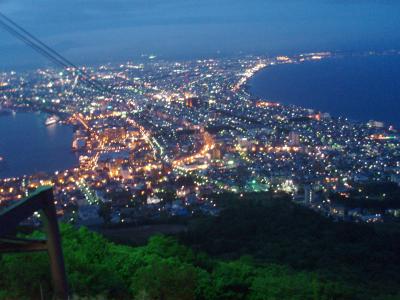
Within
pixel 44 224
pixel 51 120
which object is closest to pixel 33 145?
pixel 51 120

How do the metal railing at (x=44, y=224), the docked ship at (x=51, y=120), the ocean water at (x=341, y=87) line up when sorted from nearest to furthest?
1. the metal railing at (x=44, y=224)
2. the docked ship at (x=51, y=120)
3. the ocean water at (x=341, y=87)

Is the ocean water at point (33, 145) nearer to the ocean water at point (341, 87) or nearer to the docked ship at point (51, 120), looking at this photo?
the docked ship at point (51, 120)

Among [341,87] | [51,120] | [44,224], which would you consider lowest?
[341,87]

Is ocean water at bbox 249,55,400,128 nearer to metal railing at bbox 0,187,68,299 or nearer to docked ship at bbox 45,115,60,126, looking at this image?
docked ship at bbox 45,115,60,126

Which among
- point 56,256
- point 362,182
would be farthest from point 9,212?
point 362,182

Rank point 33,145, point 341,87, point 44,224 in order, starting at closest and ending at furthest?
1. point 44,224
2. point 33,145
3. point 341,87

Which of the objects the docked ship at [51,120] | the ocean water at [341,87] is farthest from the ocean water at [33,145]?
the ocean water at [341,87]

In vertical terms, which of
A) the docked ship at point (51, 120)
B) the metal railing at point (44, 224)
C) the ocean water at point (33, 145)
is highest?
the metal railing at point (44, 224)

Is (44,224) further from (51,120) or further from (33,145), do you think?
(51,120)
